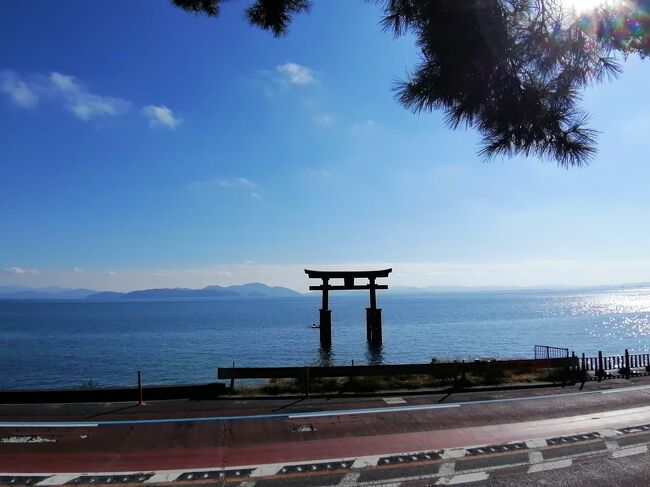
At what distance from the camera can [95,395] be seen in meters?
15.1

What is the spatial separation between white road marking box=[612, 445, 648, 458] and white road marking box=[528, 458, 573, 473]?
1.04 m

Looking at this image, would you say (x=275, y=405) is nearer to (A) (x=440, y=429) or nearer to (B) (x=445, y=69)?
(A) (x=440, y=429)

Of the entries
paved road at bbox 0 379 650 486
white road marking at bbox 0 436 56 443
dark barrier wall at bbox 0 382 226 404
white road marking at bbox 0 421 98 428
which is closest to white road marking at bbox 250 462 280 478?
paved road at bbox 0 379 650 486

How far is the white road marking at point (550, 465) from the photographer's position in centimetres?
863

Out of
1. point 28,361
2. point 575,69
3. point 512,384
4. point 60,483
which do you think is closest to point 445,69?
point 575,69

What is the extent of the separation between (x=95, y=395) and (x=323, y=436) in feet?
25.6

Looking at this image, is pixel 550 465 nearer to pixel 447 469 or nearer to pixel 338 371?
pixel 447 469

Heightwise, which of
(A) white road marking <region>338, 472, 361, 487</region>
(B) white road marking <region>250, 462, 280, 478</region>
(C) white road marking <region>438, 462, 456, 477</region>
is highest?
(C) white road marking <region>438, 462, 456, 477</region>

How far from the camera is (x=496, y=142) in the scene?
5.41 metres

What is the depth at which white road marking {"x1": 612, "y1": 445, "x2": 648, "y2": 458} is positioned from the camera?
934 centimetres

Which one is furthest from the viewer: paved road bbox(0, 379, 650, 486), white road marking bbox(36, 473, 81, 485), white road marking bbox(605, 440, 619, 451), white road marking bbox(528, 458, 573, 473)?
white road marking bbox(605, 440, 619, 451)

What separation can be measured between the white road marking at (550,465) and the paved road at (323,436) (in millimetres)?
50

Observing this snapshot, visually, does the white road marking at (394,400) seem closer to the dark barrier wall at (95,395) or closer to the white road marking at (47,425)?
the dark barrier wall at (95,395)

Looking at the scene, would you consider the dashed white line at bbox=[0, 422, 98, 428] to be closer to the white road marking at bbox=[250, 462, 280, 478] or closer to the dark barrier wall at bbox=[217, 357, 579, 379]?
the dark barrier wall at bbox=[217, 357, 579, 379]
